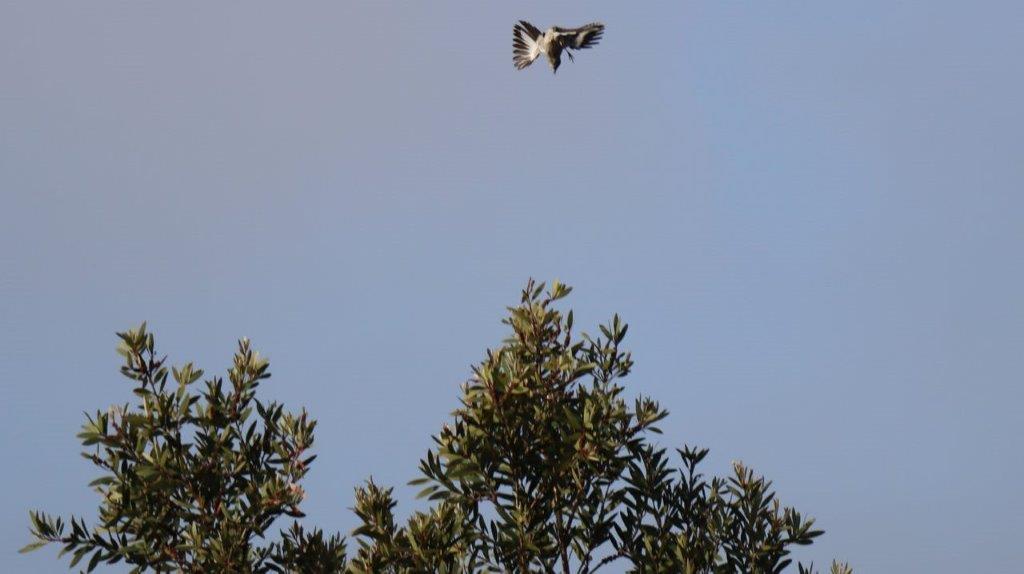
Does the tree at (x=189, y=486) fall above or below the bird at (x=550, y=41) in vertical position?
below

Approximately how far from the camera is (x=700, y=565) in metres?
19.2

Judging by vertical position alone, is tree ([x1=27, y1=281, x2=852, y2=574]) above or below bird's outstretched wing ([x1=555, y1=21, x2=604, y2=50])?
below

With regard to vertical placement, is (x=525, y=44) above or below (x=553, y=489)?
above

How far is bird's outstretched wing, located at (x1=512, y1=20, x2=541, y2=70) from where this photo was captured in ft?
80.4

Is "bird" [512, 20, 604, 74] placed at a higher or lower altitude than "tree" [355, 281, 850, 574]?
higher

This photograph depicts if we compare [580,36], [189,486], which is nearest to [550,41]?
[580,36]

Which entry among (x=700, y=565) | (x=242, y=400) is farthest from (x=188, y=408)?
(x=700, y=565)

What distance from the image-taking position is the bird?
77.9 feet

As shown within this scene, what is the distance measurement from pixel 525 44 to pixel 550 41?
2.85ft

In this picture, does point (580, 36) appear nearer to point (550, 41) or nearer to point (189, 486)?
point (550, 41)

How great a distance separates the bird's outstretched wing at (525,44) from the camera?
24516 millimetres

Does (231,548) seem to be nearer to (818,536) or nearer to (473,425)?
(473,425)

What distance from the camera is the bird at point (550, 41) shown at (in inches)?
934

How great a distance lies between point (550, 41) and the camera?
78.9 ft
